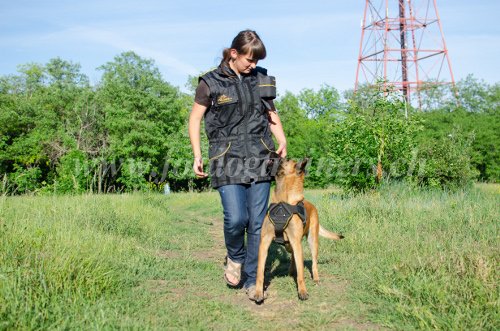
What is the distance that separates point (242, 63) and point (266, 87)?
0.32 m

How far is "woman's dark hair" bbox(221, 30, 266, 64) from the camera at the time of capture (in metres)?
4.03

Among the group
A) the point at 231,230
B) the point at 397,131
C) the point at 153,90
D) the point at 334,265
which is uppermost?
the point at 153,90

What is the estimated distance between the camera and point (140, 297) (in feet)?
12.8

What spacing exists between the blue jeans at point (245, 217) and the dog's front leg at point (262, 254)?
4.1 inches

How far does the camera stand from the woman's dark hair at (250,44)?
4031 mm

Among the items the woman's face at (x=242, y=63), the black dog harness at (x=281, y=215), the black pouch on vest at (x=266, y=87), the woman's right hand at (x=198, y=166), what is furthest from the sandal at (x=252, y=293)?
the woman's face at (x=242, y=63)

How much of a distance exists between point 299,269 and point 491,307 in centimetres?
158

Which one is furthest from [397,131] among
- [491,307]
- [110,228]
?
[491,307]

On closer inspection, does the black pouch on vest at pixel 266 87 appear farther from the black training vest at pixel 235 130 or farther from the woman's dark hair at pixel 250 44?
the woman's dark hair at pixel 250 44

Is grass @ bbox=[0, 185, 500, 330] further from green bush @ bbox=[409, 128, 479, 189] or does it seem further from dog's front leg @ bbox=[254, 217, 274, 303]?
green bush @ bbox=[409, 128, 479, 189]

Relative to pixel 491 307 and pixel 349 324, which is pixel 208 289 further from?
pixel 491 307

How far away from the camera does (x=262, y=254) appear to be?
13.4 ft

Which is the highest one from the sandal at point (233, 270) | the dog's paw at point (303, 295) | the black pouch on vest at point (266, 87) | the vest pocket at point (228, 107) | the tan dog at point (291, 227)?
the black pouch on vest at point (266, 87)

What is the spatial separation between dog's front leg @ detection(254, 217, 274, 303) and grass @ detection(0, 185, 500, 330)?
116mm
